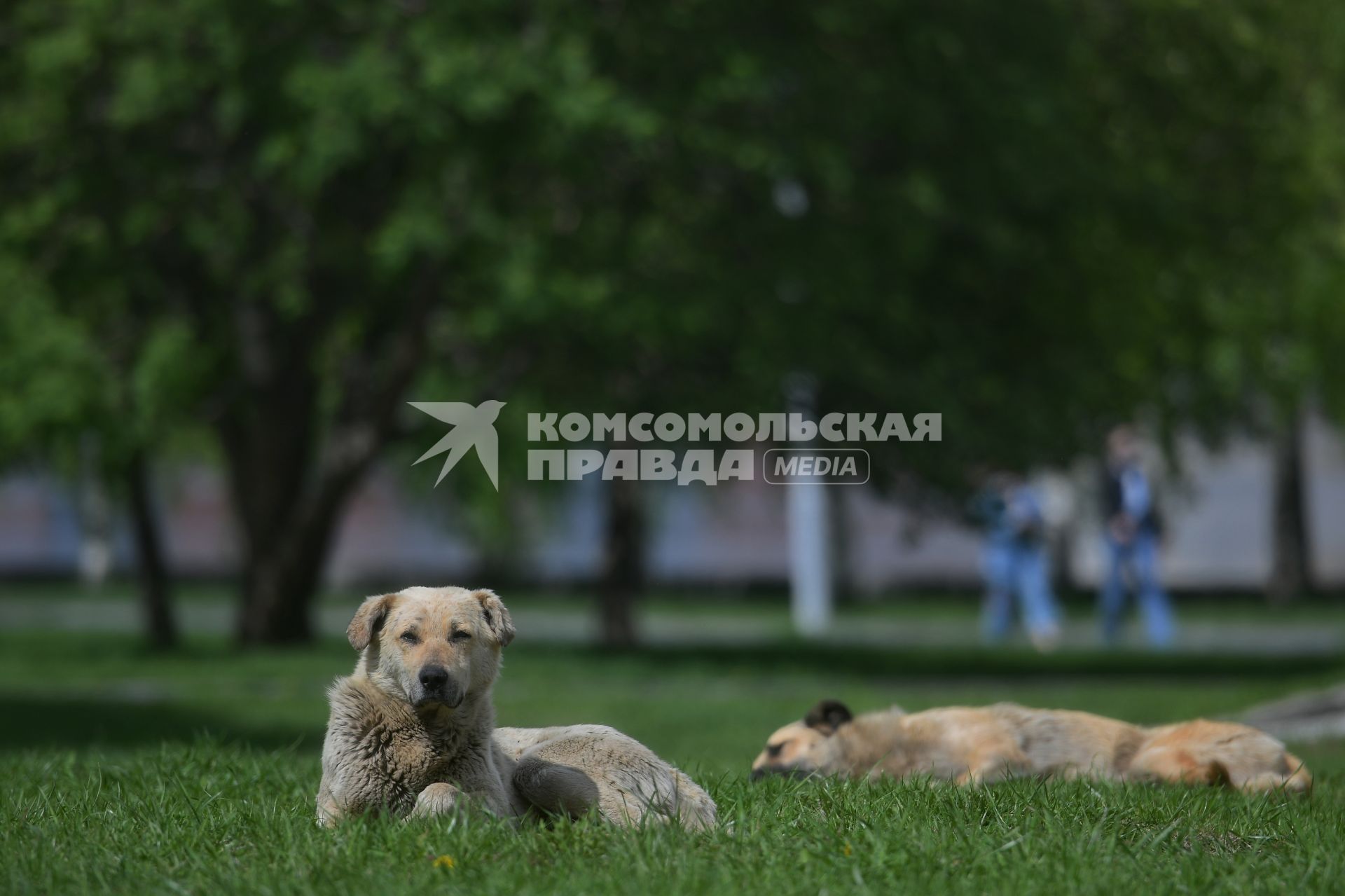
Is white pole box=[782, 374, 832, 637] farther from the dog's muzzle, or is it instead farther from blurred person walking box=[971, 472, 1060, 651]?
the dog's muzzle

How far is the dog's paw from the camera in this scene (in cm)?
532

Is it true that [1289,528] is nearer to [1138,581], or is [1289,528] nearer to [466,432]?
[1138,581]

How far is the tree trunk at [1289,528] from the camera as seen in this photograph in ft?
109

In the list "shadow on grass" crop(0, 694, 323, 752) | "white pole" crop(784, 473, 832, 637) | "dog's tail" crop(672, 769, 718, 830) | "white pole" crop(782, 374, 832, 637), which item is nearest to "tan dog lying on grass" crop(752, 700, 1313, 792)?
"dog's tail" crop(672, 769, 718, 830)

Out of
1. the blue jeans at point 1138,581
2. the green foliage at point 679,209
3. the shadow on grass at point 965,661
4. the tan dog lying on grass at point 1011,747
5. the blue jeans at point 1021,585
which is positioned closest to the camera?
the tan dog lying on grass at point 1011,747

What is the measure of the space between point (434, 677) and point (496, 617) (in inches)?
12.6

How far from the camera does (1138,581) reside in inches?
892

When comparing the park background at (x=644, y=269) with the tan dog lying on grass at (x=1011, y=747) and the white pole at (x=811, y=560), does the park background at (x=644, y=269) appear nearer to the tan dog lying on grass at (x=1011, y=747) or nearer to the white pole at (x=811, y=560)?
the tan dog lying on grass at (x=1011, y=747)

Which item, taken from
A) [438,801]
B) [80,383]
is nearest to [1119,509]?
[80,383]

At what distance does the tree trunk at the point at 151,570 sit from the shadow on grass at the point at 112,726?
5.67 meters

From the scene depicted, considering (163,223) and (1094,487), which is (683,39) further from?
(1094,487)

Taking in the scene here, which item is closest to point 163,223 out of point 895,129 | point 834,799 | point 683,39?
point 683,39

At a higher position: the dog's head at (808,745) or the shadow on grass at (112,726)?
the dog's head at (808,745)

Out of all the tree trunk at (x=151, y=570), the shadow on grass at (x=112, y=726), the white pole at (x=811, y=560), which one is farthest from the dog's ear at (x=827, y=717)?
the white pole at (x=811, y=560)
